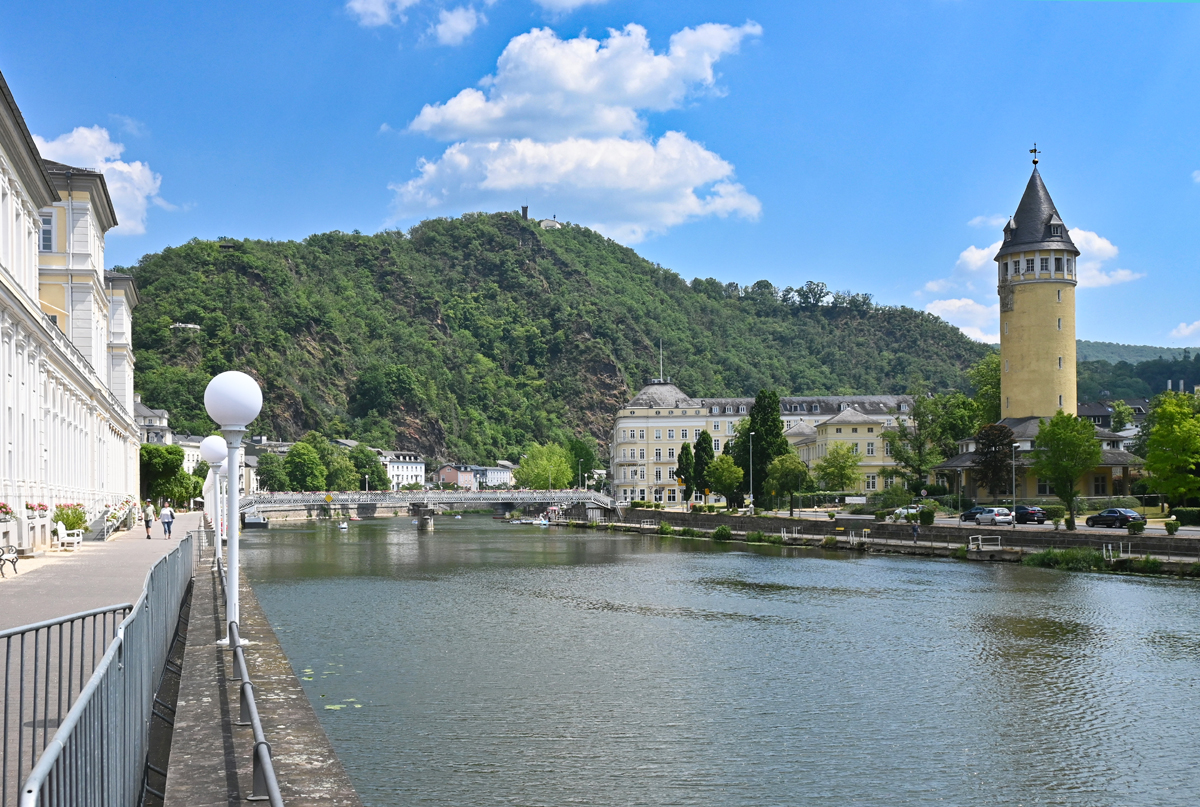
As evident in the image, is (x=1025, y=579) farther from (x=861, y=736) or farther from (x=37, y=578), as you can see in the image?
(x=37, y=578)

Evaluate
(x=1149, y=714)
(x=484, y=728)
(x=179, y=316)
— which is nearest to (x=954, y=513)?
(x=1149, y=714)

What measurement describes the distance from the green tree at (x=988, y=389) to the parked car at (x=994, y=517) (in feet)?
83.2

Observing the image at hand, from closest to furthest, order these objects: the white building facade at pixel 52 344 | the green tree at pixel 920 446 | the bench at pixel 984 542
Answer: the white building facade at pixel 52 344, the bench at pixel 984 542, the green tree at pixel 920 446

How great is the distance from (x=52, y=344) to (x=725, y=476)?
65.2 metres

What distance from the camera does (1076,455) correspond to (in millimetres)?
56125

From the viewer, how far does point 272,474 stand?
152 metres

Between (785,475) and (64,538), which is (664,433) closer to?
(785,475)

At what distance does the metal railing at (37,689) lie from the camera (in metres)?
6.56

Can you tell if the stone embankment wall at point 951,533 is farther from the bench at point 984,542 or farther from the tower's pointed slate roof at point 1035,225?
the tower's pointed slate roof at point 1035,225

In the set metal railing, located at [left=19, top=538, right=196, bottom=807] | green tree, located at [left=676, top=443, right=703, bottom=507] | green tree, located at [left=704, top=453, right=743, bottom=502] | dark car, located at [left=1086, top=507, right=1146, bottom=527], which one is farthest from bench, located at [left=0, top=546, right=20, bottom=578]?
green tree, located at [left=676, top=443, right=703, bottom=507]

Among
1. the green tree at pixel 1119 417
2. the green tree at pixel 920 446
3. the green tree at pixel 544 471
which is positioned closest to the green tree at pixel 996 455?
the green tree at pixel 920 446

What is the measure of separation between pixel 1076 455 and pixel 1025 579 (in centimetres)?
1732

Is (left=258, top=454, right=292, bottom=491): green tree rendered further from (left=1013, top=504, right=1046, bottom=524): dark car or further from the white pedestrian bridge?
(left=1013, top=504, right=1046, bottom=524): dark car

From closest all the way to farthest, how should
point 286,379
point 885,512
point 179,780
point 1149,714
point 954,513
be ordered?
point 179,780, point 1149,714, point 885,512, point 954,513, point 286,379
